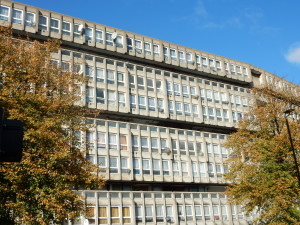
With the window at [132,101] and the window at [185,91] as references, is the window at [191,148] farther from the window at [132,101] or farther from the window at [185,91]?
the window at [132,101]

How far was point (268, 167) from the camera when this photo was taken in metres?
26.8

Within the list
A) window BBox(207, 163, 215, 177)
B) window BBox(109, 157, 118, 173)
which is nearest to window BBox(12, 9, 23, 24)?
window BBox(109, 157, 118, 173)

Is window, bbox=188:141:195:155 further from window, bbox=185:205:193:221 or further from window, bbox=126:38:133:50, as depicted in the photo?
window, bbox=126:38:133:50

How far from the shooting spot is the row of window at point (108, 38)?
42562mm

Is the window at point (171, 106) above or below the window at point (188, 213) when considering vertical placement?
above

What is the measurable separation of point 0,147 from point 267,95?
30.4 m

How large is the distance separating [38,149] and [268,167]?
1706 centimetres

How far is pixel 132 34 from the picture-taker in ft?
167

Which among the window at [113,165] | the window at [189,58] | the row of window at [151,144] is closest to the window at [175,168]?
the row of window at [151,144]

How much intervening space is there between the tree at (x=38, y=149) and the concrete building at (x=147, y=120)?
1790 centimetres

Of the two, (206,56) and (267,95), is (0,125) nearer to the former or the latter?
(267,95)

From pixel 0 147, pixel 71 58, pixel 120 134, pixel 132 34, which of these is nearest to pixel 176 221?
pixel 120 134

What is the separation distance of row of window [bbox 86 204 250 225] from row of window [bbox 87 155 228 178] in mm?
4273

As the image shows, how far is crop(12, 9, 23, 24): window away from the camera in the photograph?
41.9 meters
